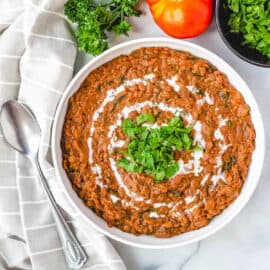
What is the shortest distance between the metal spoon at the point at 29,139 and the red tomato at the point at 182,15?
1.51 ft

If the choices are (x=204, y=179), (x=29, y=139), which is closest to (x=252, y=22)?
(x=204, y=179)

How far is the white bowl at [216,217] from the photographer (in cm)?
175

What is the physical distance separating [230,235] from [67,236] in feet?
1.57

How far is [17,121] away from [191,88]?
0.50 m

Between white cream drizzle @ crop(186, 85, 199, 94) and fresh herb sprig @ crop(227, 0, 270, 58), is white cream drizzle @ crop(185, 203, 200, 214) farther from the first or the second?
fresh herb sprig @ crop(227, 0, 270, 58)

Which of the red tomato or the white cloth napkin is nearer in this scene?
the red tomato

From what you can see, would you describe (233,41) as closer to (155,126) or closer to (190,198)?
(155,126)

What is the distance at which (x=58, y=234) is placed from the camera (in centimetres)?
190

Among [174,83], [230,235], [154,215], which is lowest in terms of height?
[230,235]

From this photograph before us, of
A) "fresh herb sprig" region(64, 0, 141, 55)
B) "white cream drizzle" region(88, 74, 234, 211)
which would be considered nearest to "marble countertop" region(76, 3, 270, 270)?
"fresh herb sprig" region(64, 0, 141, 55)

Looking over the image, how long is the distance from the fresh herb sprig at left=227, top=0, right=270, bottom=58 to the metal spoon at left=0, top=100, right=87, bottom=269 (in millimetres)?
630

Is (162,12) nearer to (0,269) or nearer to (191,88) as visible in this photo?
(191,88)

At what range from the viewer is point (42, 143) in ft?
6.05

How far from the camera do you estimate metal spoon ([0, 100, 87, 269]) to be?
1848 millimetres
